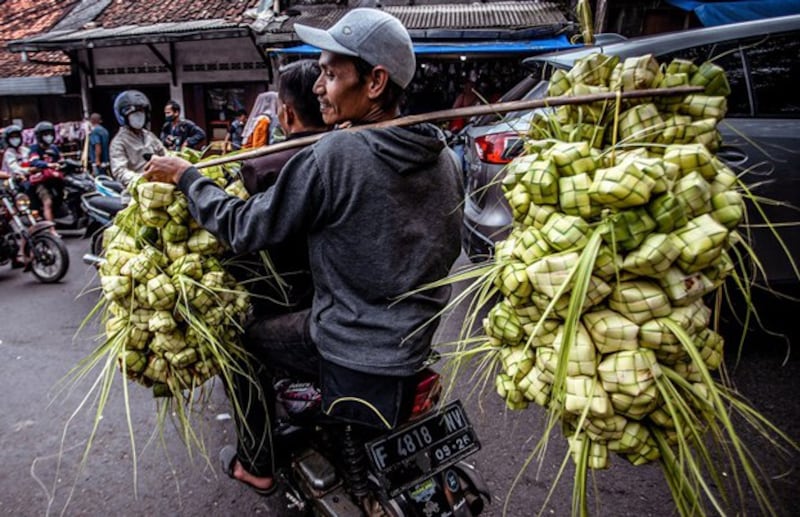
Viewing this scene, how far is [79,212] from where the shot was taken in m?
8.41

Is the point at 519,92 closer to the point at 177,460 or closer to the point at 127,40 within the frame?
the point at 177,460

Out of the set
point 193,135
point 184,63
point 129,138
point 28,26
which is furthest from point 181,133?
point 28,26

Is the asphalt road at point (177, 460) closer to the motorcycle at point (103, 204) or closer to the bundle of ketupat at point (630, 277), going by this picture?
the bundle of ketupat at point (630, 277)

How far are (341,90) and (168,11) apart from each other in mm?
14196

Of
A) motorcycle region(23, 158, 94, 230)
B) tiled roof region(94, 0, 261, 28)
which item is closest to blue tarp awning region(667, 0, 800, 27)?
tiled roof region(94, 0, 261, 28)

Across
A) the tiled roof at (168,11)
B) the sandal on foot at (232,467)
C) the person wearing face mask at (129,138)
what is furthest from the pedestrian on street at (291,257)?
the tiled roof at (168,11)

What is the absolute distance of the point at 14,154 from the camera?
27.0ft

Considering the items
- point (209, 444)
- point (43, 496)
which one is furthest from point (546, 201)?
point (43, 496)

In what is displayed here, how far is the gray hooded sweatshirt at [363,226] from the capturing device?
4.89ft

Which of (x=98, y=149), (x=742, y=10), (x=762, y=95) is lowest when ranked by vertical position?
(x=98, y=149)

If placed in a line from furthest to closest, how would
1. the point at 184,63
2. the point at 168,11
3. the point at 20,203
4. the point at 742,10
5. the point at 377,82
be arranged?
the point at 168,11
the point at 184,63
the point at 742,10
the point at 20,203
the point at 377,82

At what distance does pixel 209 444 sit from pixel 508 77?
8.69 metres

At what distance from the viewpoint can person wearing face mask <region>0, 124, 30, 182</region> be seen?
7730mm

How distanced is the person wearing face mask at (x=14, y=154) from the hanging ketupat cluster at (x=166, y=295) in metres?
7.50
